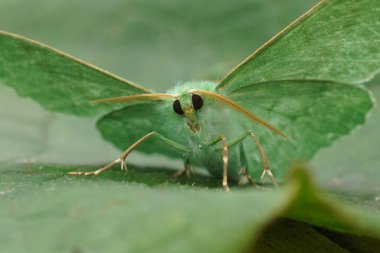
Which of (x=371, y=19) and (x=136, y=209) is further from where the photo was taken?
(x=371, y=19)

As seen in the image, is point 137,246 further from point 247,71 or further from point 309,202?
point 247,71

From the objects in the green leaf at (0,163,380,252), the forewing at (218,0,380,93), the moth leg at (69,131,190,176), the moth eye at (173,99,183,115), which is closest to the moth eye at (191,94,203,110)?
the moth eye at (173,99,183,115)

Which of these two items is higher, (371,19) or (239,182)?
(371,19)

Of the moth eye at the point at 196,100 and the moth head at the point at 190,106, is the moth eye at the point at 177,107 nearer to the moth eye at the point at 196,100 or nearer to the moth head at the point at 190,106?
the moth head at the point at 190,106

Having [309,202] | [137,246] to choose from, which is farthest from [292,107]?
[137,246]

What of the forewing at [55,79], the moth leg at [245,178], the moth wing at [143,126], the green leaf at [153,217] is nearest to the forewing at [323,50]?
the moth wing at [143,126]

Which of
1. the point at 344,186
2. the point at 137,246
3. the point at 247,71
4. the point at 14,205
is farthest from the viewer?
the point at 344,186

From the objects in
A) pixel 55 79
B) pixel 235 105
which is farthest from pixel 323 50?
pixel 55 79
